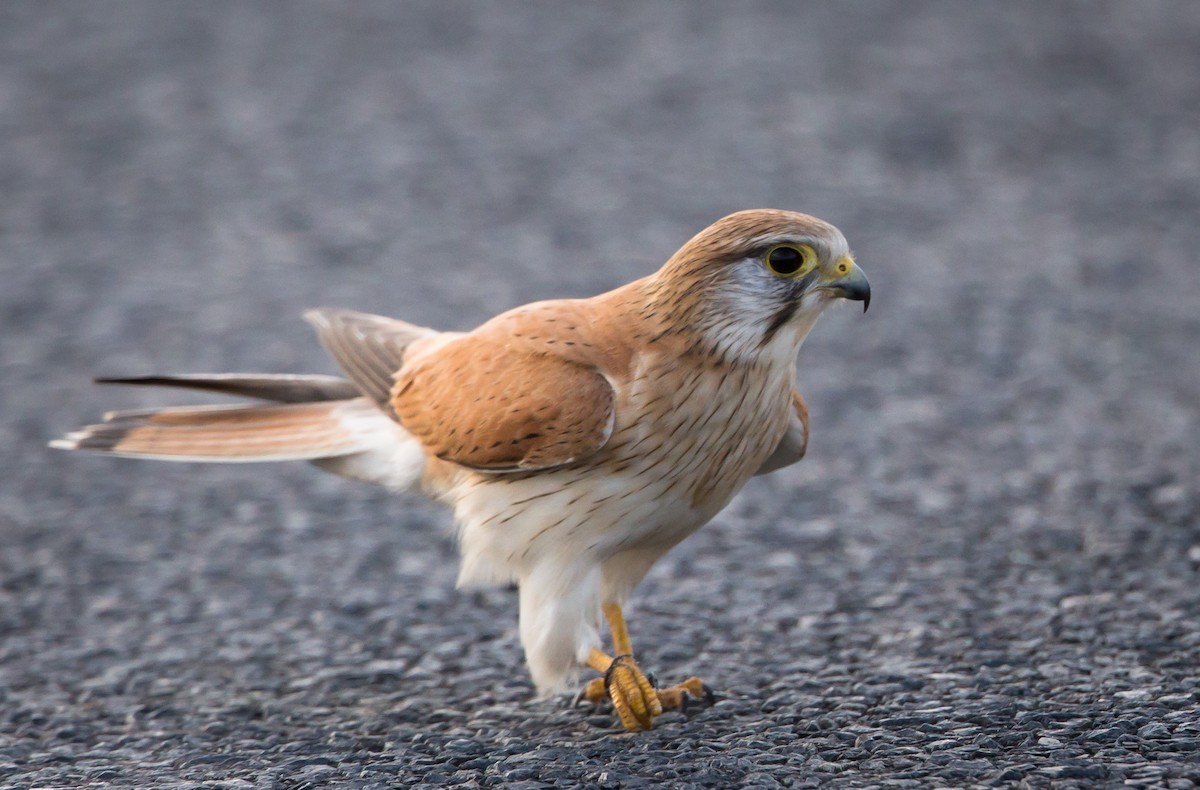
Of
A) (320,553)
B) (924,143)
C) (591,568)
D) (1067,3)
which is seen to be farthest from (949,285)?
(1067,3)

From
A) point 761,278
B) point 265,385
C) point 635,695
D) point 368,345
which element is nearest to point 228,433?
point 265,385

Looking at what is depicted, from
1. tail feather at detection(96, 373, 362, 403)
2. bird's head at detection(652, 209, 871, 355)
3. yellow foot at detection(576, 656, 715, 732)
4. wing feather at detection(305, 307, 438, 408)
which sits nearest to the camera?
bird's head at detection(652, 209, 871, 355)

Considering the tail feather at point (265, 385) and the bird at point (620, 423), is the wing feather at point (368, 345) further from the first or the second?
the bird at point (620, 423)

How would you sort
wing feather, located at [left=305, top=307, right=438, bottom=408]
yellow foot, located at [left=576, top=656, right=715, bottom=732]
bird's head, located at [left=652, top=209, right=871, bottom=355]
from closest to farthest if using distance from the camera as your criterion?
1. bird's head, located at [left=652, top=209, right=871, bottom=355]
2. yellow foot, located at [left=576, top=656, right=715, bottom=732]
3. wing feather, located at [left=305, top=307, right=438, bottom=408]

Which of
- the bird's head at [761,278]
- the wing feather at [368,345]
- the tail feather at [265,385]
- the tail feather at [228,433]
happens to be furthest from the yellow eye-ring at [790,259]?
the tail feather at [265,385]

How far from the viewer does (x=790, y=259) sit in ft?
12.0

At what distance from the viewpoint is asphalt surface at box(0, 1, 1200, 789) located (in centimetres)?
384

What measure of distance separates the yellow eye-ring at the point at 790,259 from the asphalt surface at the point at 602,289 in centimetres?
119

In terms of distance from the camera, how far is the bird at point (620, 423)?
12.0 ft

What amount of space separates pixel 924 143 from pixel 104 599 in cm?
628

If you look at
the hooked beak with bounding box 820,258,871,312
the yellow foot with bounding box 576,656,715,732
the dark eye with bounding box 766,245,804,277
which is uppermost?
the dark eye with bounding box 766,245,804,277

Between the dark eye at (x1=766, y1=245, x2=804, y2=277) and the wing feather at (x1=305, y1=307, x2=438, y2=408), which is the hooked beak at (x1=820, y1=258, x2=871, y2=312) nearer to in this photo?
the dark eye at (x1=766, y1=245, x2=804, y2=277)

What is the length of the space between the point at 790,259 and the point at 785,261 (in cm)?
1

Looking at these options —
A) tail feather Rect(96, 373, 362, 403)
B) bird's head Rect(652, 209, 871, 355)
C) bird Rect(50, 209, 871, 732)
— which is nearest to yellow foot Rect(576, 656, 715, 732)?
bird Rect(50, 209, 871, 732)
